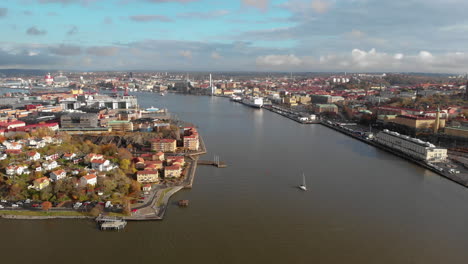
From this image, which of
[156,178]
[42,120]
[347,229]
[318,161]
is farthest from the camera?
[42,120]

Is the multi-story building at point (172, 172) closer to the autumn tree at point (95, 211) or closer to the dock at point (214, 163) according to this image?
the dock at point (214, 163)

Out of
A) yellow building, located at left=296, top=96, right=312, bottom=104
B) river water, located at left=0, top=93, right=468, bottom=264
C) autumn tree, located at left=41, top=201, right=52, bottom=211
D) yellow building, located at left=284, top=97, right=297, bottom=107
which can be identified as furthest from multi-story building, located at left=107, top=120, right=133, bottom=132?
yellow building, located at left=296, top=96, right=312, bottom=104

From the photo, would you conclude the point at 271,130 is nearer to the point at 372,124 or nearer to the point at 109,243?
the point at 372,124

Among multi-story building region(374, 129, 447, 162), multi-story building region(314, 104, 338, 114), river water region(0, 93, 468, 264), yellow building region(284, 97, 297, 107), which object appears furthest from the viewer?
yellow building region(284, 97, 297, 107)

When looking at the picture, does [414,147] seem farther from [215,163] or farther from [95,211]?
[95,211]

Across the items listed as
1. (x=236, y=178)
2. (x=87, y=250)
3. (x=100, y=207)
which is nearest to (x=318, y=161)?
(x=236, y=178)

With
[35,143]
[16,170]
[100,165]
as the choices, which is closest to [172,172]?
[100,165]

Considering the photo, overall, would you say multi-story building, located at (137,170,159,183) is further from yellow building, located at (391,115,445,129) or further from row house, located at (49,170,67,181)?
yellow building, located at (391,115,445,129)
